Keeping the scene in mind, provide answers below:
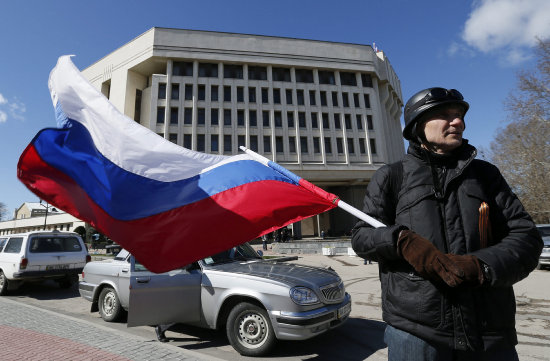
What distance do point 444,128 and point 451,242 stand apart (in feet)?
2.15

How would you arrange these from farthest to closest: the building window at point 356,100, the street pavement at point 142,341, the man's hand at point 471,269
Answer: the building window at point 356,100, the street pavement at point 142,341, the man's hand at point 471,269

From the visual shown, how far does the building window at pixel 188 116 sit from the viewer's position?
120 feet

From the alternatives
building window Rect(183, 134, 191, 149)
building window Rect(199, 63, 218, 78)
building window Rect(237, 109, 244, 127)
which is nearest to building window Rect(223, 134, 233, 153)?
building window Rect(237, 109, 244, 127)

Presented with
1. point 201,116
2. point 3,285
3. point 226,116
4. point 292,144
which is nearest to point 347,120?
point 292,144

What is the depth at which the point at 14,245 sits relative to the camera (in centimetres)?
971

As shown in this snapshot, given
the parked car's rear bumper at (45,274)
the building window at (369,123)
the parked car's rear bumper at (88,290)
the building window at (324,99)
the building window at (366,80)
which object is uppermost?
the building window at (366,80)

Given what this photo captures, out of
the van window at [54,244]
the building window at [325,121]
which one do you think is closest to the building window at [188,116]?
the building window at [325,121]

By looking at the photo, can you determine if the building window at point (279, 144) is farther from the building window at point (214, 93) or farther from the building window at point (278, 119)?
the building window at point (214, 93)

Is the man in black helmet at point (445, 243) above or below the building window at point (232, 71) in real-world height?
below

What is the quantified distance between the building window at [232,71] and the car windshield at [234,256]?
36092mm

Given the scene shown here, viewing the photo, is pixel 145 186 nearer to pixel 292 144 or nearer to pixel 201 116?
pixel 292 144

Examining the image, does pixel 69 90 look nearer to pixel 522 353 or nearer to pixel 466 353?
pixel 466 353

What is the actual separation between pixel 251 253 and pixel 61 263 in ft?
24.2

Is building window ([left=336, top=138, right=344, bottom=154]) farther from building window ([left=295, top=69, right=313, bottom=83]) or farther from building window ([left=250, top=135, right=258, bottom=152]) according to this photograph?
building window ([left=250, top=135, right=258, bottom=152])
